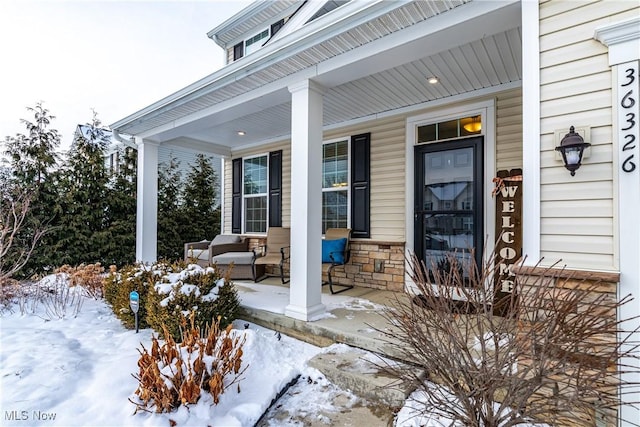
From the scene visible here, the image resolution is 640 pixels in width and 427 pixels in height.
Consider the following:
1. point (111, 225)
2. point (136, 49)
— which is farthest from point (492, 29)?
point (111, 225)

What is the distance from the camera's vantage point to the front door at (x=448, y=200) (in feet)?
12.9

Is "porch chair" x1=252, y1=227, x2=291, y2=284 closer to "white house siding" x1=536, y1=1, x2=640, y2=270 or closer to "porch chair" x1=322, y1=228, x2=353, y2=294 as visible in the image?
"porch chair" x1=322, y1=228, x2=353, y2=294

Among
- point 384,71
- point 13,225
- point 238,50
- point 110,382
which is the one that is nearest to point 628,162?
point 384,71

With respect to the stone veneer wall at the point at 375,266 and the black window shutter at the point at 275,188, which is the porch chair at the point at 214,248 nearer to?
the black window shutter at the point at 275,188

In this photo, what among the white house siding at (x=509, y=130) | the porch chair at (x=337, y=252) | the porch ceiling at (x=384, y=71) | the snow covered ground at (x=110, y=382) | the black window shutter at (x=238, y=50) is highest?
the black window shutter at (x=238, y=50)

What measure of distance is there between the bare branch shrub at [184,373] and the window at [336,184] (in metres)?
3.22

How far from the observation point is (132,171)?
22.7 feet

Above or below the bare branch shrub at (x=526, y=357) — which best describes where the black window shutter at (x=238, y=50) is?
above

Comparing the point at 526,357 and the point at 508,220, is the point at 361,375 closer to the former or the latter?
the point at 526,357

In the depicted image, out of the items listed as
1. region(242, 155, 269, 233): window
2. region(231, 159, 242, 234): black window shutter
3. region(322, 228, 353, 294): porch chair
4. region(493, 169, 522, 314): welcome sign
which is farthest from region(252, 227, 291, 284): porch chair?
region(493, 169, 522, 314): welcome sign

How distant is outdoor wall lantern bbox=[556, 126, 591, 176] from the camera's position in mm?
1861

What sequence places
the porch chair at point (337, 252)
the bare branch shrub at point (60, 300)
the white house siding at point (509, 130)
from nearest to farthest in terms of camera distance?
1. the white house siding at point (509, 130)
2. the bare branch shrub at point (60, 300)
3. the porch chair at point (337, 252)

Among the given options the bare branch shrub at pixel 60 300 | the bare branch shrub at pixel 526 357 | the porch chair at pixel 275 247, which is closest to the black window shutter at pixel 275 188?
the porch chair at pixel 275 247

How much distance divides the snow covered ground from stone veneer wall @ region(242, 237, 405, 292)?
1904mm
